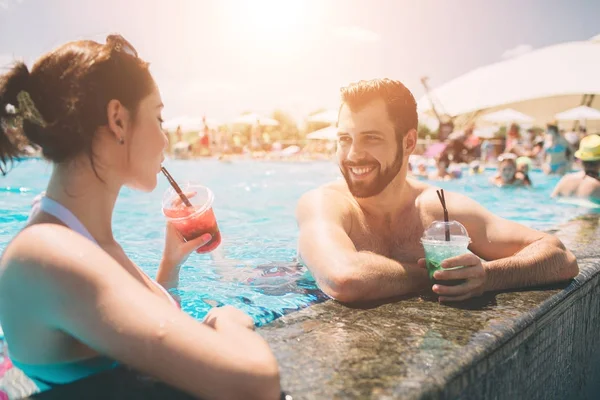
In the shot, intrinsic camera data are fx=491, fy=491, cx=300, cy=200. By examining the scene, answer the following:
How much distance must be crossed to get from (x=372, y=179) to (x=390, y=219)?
316mm

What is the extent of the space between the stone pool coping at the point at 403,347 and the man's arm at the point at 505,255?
0.22 feet

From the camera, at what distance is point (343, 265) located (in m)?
2.21

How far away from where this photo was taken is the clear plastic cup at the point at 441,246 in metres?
2.12

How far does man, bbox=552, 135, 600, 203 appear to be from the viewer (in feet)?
23.2

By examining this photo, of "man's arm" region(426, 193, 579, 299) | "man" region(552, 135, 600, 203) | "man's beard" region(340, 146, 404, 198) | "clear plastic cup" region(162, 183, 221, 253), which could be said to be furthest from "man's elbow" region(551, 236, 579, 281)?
"man" region(552, 135, 600, 203)

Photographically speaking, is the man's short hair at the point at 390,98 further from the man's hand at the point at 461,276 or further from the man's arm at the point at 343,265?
the man's hand at the point at 461,276

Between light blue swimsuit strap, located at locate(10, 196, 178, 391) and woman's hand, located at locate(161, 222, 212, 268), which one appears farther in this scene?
woman's hand, located at locate(161, 222, 212, 268)

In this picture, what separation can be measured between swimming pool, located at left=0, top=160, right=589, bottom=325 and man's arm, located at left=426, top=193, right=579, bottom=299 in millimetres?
781

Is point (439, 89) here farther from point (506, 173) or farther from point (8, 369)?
point (8, 369)

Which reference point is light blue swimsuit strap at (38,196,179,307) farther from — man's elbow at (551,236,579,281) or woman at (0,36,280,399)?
man's elbow at (551,236,579,281)

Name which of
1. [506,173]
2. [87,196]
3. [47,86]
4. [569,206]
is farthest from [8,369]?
[506,173]

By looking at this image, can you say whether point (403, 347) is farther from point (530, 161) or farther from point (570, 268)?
point (530, 161)

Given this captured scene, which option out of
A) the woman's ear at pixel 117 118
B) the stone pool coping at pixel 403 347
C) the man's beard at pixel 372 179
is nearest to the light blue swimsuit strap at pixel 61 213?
the woman's ear at pixel 117 118

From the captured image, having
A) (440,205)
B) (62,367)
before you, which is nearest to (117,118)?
(62,367)
